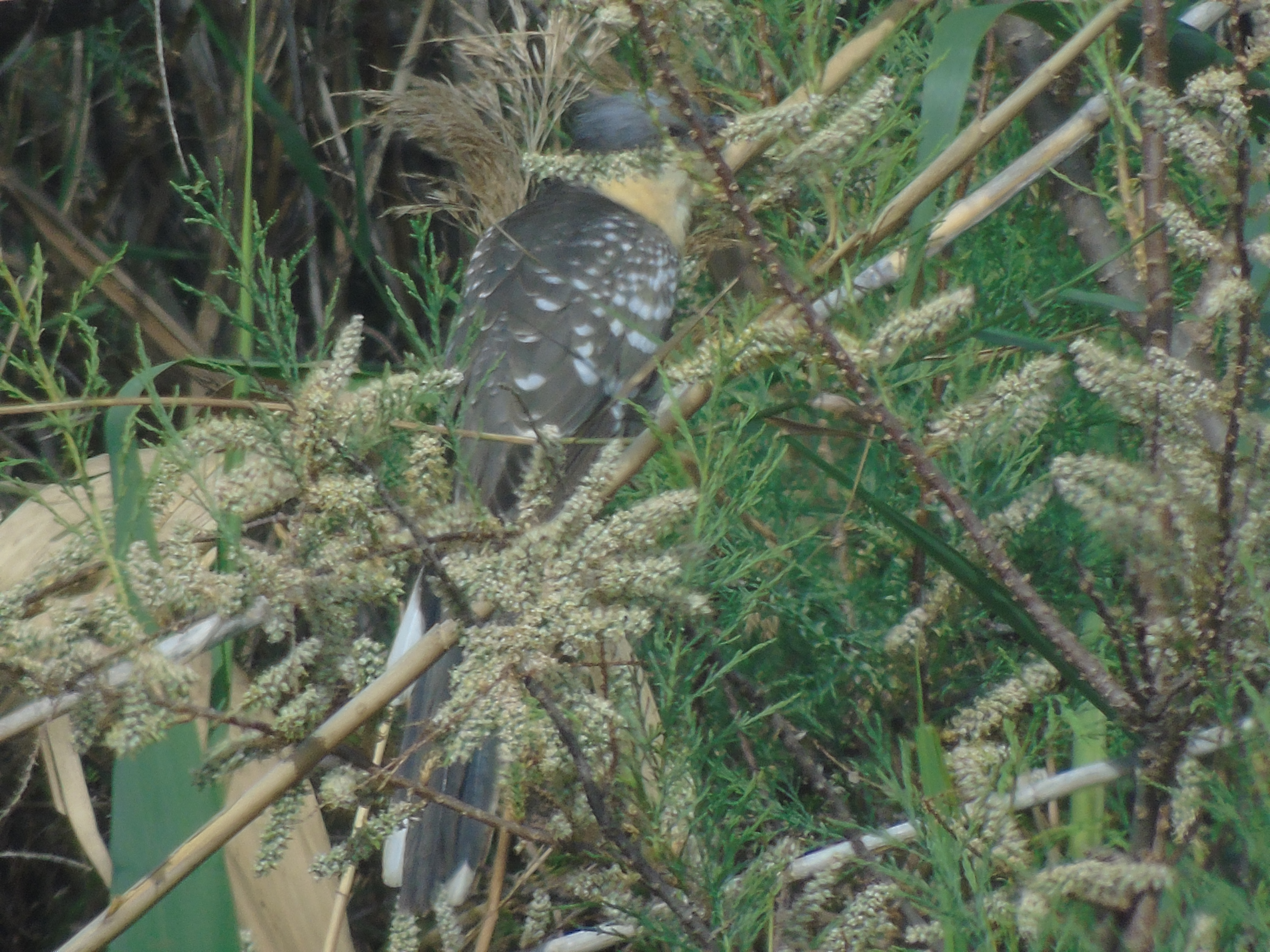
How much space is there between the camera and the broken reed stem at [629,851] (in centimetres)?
97

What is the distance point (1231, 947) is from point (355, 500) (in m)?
0.73

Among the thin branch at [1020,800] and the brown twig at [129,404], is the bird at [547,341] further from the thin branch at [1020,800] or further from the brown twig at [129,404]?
the brown twig at [129,404]

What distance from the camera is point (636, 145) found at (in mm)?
2576

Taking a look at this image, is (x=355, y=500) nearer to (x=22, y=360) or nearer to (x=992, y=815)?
(x=22, y=360)

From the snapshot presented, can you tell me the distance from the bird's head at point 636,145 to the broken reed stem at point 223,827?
1.39 meters

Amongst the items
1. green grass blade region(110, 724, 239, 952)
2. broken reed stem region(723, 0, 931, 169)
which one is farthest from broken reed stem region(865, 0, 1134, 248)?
green grass blade region(110, 724, 239, 952)

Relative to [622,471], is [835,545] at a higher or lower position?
lower

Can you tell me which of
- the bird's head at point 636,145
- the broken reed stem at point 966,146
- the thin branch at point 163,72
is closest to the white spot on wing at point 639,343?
the bird's head at point 636,145

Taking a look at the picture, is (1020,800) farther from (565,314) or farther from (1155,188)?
(565,314)

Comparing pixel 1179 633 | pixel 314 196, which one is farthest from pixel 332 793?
pixel 314 196

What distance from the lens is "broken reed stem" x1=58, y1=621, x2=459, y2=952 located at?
2.84 ft

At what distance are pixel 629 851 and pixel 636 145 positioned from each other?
186cm

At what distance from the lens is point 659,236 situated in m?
2.62

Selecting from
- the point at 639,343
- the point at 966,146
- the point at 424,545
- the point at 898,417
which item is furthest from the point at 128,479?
the point at 639,343
